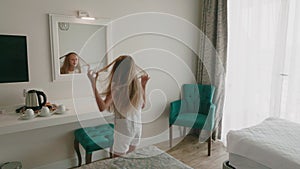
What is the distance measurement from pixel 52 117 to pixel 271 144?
1.84 m

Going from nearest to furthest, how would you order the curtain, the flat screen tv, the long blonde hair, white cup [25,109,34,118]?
1. the long blonde hair
2. white cup [25,109,34,118]
3. the flat screen tv
4. the curtain

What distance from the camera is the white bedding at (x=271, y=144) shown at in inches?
60.5

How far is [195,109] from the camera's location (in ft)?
10.6

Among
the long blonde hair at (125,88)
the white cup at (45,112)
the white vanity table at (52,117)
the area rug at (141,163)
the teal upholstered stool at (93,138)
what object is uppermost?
the long blonde hair at (125,88)

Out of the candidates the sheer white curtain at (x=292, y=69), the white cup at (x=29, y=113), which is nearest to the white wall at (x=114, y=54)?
the white cup at (x=29, y=113)

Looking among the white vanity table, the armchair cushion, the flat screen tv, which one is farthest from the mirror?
the armchair cushion

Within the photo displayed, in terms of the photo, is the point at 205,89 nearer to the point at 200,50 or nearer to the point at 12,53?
the point at 200,50

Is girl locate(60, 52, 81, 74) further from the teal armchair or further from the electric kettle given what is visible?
the teal armchair

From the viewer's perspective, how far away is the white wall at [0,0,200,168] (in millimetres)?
2182

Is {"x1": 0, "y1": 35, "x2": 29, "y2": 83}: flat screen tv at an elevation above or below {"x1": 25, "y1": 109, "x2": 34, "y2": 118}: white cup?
above

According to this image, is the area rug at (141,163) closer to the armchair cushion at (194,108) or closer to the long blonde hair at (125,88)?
the long blonde hair at (125,88)

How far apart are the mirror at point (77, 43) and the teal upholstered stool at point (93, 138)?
64cm

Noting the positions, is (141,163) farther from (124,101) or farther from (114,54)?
(114,54)

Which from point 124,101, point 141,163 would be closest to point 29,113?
point 124,101
